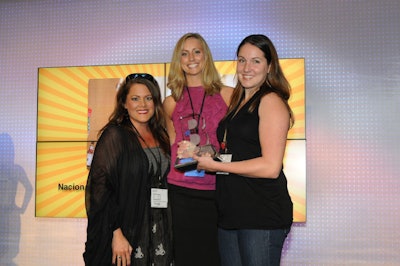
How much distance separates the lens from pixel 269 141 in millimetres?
2240

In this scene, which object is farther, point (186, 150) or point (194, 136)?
point (194, 136)

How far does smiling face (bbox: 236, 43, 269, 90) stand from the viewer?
240cm

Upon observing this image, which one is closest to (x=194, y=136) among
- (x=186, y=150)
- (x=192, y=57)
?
(x=186, y=150)

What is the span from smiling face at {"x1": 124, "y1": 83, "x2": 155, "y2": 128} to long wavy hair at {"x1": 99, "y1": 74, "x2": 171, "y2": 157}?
0.9 inches

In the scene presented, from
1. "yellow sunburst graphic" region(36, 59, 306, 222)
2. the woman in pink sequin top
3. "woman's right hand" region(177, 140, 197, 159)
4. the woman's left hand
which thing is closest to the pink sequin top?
the woman in pink sequin top

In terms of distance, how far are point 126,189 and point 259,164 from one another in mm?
970

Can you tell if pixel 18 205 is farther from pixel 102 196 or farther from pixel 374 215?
pixel 374 215

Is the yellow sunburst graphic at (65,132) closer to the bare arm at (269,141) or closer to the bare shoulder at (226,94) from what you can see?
the bare shoulder at (226,94)

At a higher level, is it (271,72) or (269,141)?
(271,72)

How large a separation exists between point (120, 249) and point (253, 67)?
1300 millimetres

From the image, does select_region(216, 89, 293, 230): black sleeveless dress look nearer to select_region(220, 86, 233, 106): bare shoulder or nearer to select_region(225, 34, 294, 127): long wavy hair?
select_region(225, 34, 294, 127): long wavy hair

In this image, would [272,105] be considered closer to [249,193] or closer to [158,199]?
[249,193]

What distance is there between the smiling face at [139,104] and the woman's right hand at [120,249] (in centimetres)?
66

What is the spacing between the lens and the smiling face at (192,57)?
121 inches
